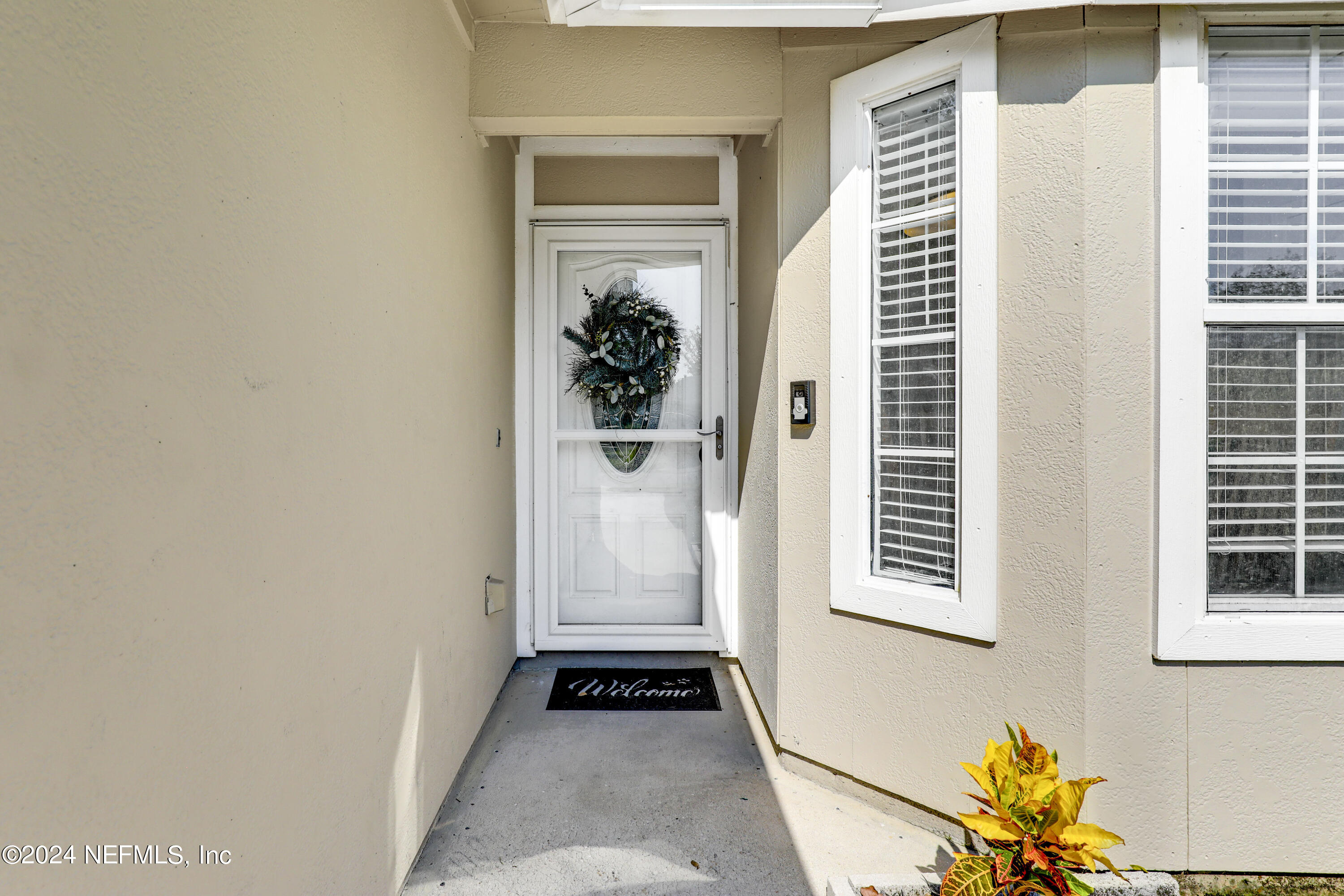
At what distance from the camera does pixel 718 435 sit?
313 centimetres

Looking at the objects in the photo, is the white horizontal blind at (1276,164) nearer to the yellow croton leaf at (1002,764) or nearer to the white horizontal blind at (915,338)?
the white horizontal blind at (915,338)

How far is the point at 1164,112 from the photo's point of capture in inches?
62.2

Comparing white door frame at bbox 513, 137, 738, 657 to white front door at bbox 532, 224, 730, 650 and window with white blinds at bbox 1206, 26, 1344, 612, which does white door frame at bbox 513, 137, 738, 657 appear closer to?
white front door at bbox 532, 224, 730, 650

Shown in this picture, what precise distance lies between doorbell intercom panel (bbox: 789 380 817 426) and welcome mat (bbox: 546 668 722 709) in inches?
50.9

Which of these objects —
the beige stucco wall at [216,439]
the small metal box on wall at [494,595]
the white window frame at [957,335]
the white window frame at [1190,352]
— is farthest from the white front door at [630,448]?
the white window frame at [1190,352]

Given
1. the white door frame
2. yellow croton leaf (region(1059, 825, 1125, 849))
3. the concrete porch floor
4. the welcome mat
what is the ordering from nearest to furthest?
1. yellow croton leaf (region(1059, 825, 1125, 849))
2. the concrete porch floor
3. the welcome mat
4. the white door frame

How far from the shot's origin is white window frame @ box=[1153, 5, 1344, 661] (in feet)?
5.18

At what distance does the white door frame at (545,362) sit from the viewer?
3064mm

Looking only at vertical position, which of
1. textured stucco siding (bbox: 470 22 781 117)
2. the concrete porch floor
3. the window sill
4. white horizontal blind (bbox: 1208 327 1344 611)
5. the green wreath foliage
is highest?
textured stucco siding (bbox: 470 22 781 117)

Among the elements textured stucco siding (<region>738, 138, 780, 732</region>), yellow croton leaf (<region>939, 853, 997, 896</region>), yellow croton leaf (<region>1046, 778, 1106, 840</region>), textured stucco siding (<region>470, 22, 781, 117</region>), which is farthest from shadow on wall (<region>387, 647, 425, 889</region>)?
textured stucco siding (<region>470, 22, 781, 117</region>)

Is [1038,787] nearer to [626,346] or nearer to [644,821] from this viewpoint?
[644,821]

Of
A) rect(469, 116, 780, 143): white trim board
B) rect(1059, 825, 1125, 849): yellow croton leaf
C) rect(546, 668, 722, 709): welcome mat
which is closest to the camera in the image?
rect(1059, 825, 1125, 849): yellow croton leaf

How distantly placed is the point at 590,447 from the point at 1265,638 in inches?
98.4

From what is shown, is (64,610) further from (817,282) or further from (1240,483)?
(1240,483)
